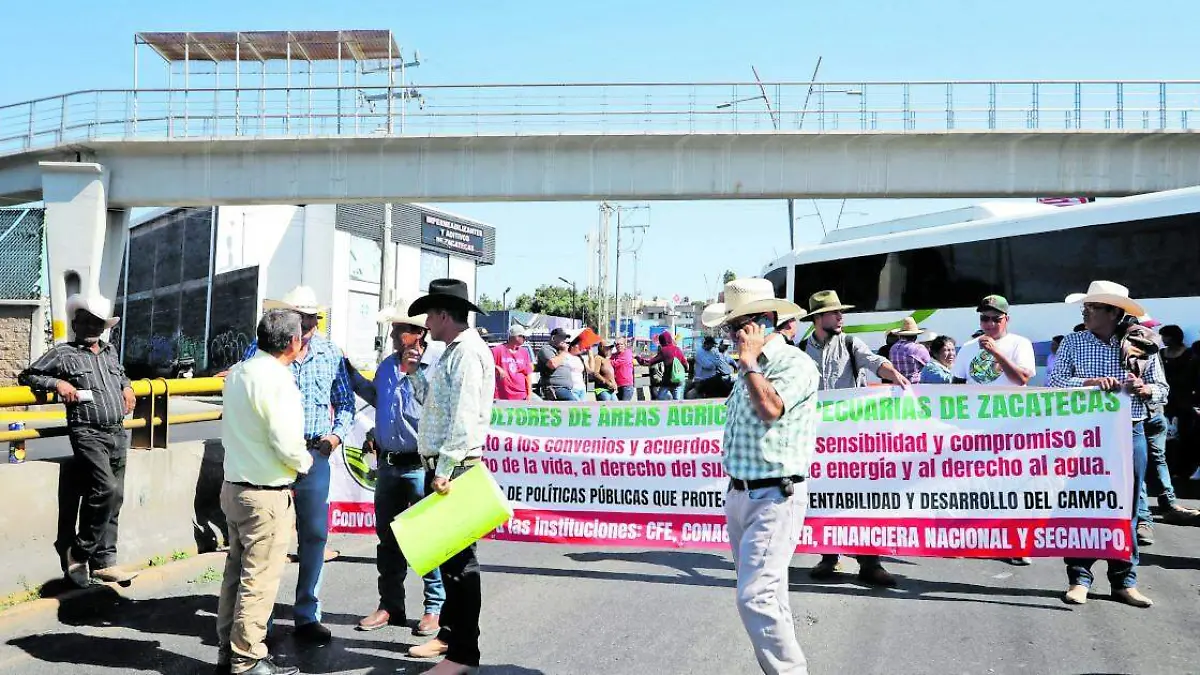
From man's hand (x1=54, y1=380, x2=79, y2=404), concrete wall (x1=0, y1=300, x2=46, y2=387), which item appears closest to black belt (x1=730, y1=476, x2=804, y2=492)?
man's hand (x1=54, y1=380, x2=79, y2=404)

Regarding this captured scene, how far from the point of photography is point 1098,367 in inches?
238

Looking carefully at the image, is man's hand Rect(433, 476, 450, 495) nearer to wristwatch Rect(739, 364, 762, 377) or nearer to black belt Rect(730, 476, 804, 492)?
black belt Rect(730, 476, 804, 492)

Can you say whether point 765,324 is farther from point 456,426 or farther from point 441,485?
point 441,485

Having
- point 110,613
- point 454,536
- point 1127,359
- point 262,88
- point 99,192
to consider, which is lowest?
point 110,613

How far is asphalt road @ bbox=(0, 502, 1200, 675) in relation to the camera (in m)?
4.81

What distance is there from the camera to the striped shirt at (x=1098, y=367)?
5.98 metres

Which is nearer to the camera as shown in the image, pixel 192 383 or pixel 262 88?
pixel 192 383

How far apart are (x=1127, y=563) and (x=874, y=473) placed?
1.58m

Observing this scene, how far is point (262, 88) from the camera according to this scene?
82.6 feet

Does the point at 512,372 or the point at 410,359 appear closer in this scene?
the point at 410,359

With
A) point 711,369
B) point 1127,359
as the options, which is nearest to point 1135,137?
point 711,369

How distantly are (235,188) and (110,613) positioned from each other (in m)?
22.5

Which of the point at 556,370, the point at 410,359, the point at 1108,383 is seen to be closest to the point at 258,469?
the point at 410,359

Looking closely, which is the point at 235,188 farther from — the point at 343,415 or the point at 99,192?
the point at 343,415
